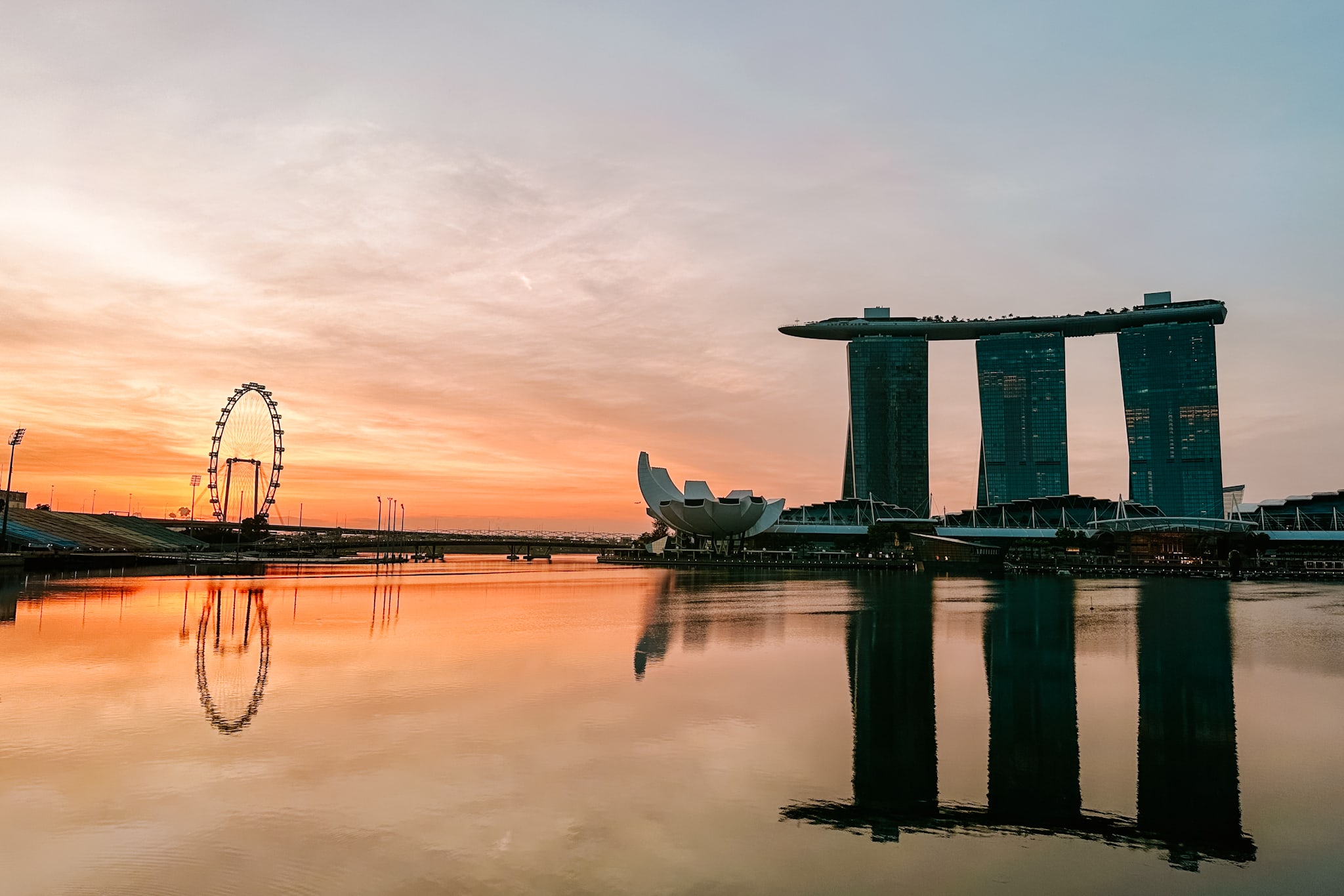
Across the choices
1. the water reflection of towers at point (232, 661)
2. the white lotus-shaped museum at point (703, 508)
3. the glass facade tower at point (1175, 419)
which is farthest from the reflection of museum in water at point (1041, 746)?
the glass facade tower at point (1175, 419)

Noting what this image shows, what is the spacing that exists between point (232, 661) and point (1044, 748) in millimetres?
21489

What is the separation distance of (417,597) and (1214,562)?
93.6 meters

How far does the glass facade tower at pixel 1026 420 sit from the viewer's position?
603ft

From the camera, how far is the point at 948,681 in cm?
2223

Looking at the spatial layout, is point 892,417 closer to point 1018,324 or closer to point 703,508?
point 1018,324

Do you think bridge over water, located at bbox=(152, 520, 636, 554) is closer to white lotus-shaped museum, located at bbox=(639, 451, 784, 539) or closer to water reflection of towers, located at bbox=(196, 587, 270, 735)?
white lotus-shaped museum, located at bbox=(639, 451, 784, 539)

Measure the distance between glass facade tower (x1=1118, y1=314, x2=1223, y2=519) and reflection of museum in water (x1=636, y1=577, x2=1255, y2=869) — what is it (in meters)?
159

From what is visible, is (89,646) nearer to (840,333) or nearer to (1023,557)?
(1023,557)

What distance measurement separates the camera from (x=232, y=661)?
24891 millimetres

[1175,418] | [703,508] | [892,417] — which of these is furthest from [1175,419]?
[703,508]

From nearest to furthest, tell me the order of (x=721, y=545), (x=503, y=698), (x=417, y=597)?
(x=503, y=698) → (x=417, y=597) → (x=721, y=545)

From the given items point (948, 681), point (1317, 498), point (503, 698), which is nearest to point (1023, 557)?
point (1317, 498)

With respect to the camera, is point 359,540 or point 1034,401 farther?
point 1034,401

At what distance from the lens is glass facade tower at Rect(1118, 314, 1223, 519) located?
6722 inches
